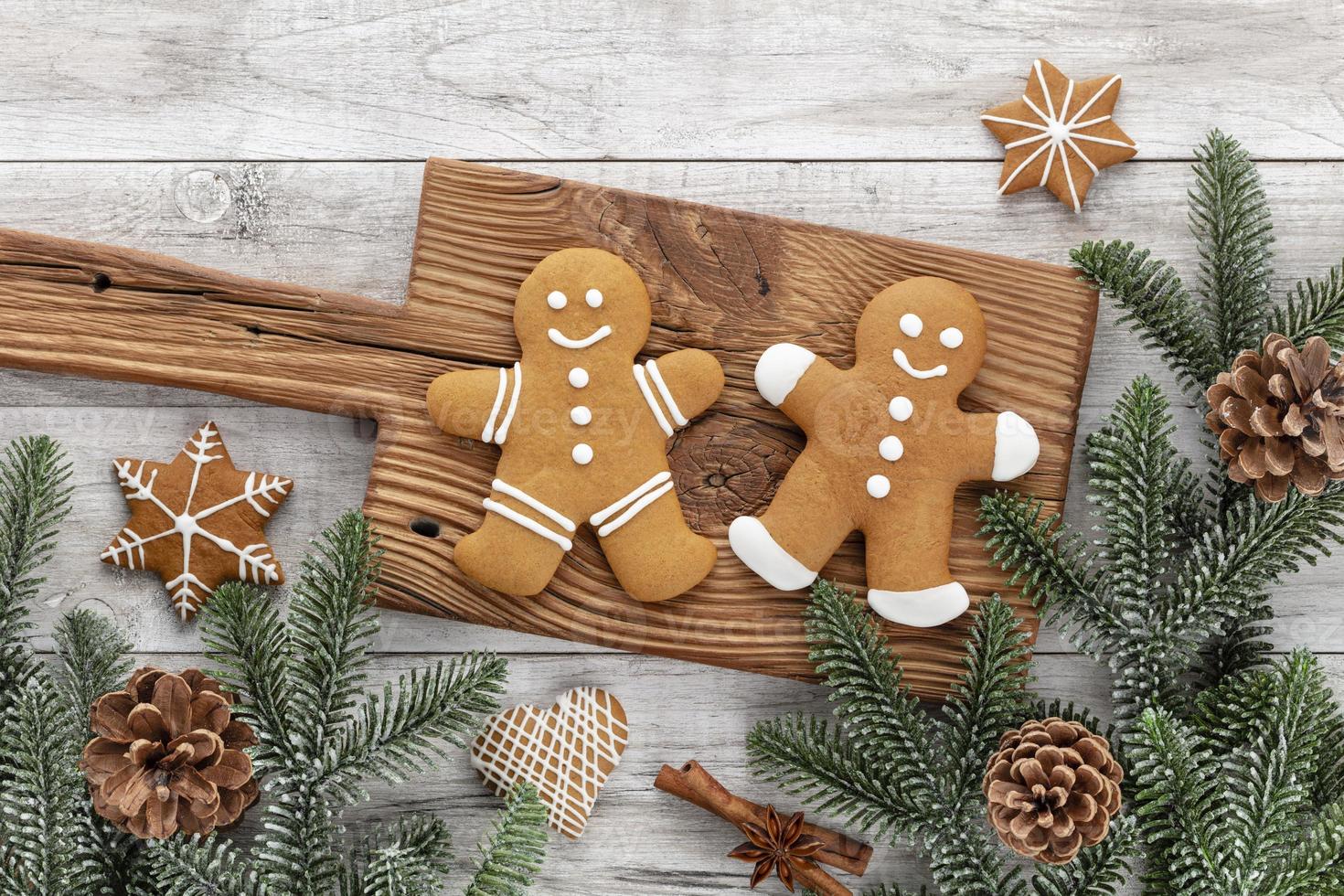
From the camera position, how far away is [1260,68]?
1.40 m

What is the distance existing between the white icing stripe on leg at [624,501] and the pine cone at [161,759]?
0.47 m

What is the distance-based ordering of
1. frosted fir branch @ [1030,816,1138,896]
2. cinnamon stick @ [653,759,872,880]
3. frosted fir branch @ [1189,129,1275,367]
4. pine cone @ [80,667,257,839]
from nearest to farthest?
1. pine cone @ [80,667,257,839]
2. frosted fir branch @ [1030,816,1138,896]
3. frosted fir branch @ [1189,129,1275,367]
4. cinnamon stick @ [653,759,872,880]

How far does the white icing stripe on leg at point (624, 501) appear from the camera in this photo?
1.27 meters

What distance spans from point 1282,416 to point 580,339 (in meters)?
0.81

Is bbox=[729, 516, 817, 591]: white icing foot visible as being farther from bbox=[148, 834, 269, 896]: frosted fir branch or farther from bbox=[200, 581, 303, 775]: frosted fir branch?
bbox=[148, 834, 269, 896]: frosted fir branch

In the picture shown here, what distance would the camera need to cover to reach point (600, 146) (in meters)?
1.40

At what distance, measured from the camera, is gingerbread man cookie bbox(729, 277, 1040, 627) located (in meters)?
1.26

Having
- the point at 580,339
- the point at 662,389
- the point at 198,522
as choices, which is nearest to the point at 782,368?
the point at 662,389

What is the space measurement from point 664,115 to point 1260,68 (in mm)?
835

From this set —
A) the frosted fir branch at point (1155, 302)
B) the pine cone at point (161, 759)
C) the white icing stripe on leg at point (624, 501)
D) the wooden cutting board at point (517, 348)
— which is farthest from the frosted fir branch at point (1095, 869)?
the pine cone at point (161, 759)

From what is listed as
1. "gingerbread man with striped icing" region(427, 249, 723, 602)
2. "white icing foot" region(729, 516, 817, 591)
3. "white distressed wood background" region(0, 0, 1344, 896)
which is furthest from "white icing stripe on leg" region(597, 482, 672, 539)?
"white distressed wood background" region(0, 0, 1344, 896)

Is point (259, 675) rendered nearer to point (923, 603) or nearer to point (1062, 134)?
point (923, 603)

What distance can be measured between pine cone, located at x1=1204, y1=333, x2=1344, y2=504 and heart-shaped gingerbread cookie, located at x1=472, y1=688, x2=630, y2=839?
2.73 ft

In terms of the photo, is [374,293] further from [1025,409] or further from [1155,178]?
[1155,178]
